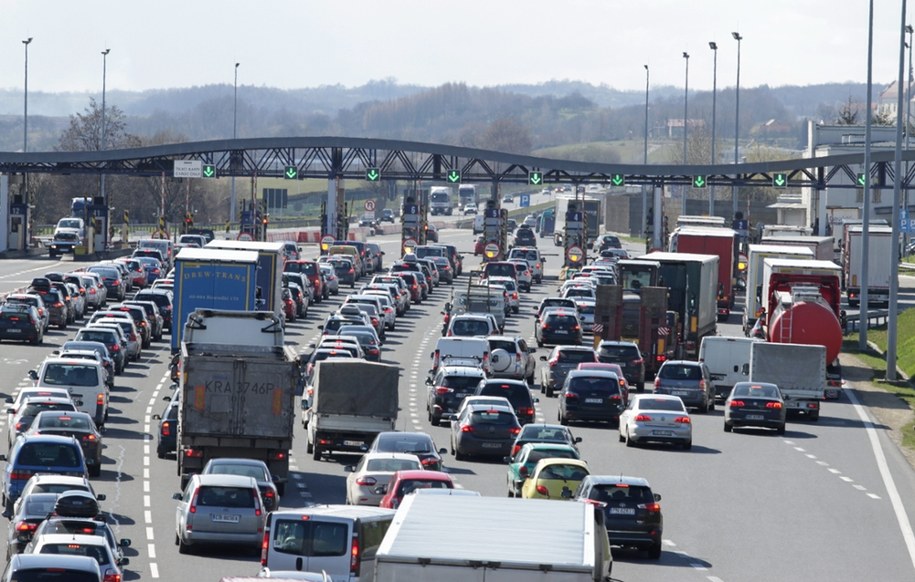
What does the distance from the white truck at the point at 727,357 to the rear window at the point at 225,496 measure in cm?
2707

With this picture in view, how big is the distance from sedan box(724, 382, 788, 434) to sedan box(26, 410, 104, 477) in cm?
1663

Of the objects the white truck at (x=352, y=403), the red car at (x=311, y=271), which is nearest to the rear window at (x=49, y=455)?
the white truck at (x=352, y=403)

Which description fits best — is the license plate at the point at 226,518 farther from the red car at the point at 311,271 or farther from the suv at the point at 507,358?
the red car at the point at 311,271

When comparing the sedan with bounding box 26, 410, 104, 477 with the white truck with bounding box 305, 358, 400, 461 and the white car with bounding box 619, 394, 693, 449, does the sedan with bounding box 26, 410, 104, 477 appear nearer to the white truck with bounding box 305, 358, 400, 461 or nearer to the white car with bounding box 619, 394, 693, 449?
the white truck with bounding box 305, 358, 400, 461

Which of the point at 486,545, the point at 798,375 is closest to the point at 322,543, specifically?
the point at 486,545

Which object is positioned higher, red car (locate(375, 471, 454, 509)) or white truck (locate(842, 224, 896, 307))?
white truck (locate(842, 224, 896, 307))

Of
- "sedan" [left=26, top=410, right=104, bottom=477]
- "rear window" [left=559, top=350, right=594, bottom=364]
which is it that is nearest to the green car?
"sedan" [left=26, top=410, right=104, bottom=477]

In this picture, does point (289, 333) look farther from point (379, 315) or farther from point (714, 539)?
point (714, 539)

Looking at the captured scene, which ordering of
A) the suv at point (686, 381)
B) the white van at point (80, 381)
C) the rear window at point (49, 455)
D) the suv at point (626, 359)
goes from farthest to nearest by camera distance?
1. the suv at point (626, 359)
2. the suv at point (686, 381)
3. the white van at point (80, 381)
4. the rear window at point (49, 455)

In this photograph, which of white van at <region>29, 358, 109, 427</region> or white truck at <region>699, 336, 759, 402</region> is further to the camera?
white truck at <region>699, 336, 759, 402</region>

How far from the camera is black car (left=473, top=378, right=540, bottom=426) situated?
45.2 meters

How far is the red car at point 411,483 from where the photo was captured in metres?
29.2

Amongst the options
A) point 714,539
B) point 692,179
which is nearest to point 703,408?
point 714,539

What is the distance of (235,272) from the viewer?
48562 millimetres
